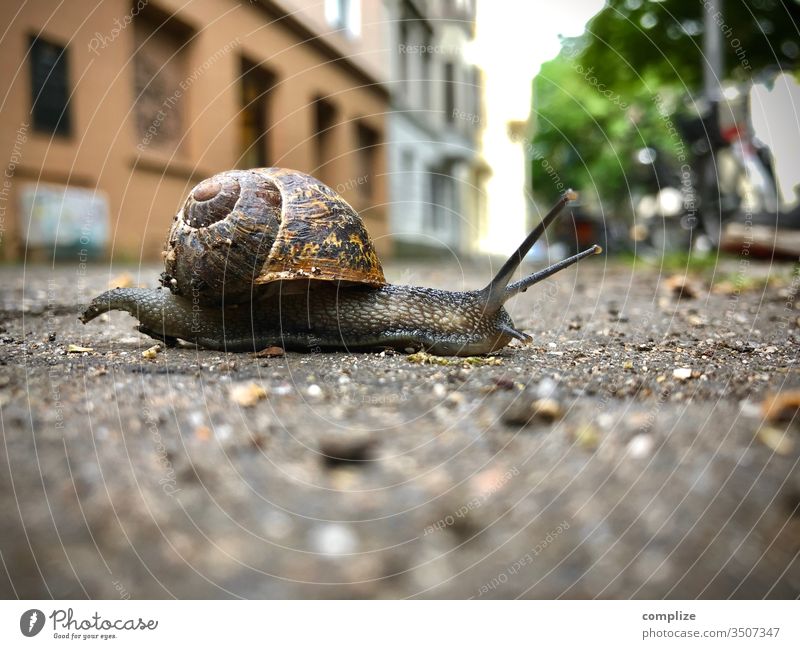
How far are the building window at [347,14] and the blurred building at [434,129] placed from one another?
103 mm

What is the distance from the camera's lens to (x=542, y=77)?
186cm

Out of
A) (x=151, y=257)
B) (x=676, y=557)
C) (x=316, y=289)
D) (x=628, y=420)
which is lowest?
(x=676, y=557)

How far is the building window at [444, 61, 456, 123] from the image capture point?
6.93ft

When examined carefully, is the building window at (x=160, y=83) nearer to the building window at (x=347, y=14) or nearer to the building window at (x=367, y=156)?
the building window at (x=347, y=14)

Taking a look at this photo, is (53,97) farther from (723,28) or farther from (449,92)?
(723,28)

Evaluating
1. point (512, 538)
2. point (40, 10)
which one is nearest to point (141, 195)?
point (40, 10)

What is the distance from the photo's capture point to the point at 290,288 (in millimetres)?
1627

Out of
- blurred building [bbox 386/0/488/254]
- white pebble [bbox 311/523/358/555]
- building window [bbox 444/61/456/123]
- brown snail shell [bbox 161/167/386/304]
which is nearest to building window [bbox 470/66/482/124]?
blurred building [bbox 386/0/488/254]

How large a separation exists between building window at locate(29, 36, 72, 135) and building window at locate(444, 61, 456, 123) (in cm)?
120

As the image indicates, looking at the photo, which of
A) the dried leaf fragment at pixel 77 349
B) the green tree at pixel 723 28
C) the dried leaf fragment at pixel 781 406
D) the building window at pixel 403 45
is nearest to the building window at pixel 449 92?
the building window at pixel 403 45

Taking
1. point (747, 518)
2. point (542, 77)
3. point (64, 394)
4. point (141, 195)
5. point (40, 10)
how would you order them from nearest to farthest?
1. point (747, 518)
2. point (64, 394)
3. point (40, 10)
4. point (542, 77)
5. point (141, 195)

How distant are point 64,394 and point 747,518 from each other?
1.09 meters

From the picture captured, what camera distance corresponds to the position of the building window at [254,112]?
8.30 ft

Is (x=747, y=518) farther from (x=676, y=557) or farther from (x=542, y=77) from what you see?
(x=542, y=77)
